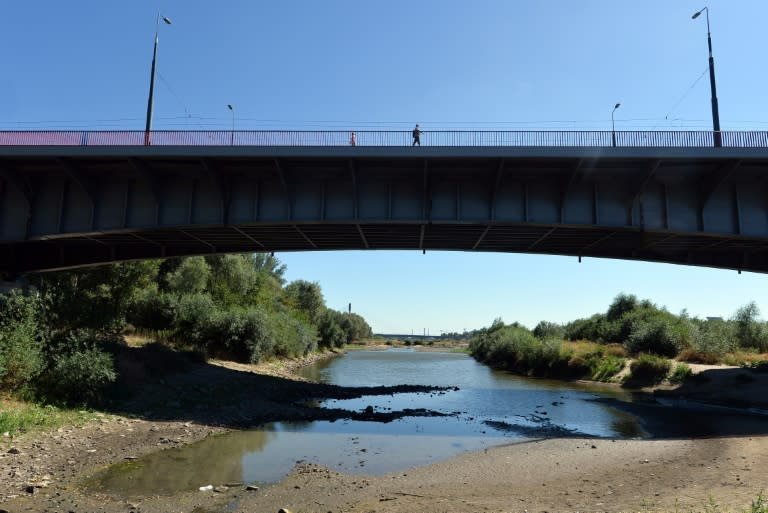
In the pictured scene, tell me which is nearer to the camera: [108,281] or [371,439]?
[371,439]

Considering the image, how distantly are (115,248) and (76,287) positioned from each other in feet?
27.0

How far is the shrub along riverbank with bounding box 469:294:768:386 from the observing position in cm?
3681

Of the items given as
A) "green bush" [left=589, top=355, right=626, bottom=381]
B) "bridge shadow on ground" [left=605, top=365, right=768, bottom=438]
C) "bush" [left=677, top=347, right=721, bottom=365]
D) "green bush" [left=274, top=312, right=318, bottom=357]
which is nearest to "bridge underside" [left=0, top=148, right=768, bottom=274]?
"bridge shadow on ground" [left=605, top=365, right=768, bottom=438]

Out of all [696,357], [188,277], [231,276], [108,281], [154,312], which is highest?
[231,276]

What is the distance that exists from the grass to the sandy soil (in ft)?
1.42

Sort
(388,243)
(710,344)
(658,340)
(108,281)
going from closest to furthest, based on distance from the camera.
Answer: (388,243)
(108,281)
(710,344)
(658,340)

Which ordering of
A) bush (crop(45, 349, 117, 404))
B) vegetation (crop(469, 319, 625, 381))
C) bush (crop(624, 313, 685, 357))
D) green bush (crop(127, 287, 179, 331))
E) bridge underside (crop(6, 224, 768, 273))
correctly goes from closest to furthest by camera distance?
bush (crop(45, 349, 117, 404)), bridge underside (crop(6, 224, 768, 273)), green bush (crop(127, 287, 179, 331)), bush (crop(624, 313, 685, 357)), vegetation (crop(469, 319, 625, 381))

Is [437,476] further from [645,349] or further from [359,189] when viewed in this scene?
[645,349]

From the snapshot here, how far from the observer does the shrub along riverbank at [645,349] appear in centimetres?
3681

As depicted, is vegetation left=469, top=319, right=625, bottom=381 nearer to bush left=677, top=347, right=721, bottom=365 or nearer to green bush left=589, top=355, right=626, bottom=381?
green bush left=589, top=355, right=626, bottom=381

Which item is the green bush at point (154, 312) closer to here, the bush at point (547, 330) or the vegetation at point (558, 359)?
the vegetation at point (558, 359)

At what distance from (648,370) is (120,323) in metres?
35.2

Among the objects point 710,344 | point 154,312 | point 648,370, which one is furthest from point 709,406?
point 154,312

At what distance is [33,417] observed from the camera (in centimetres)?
1421
